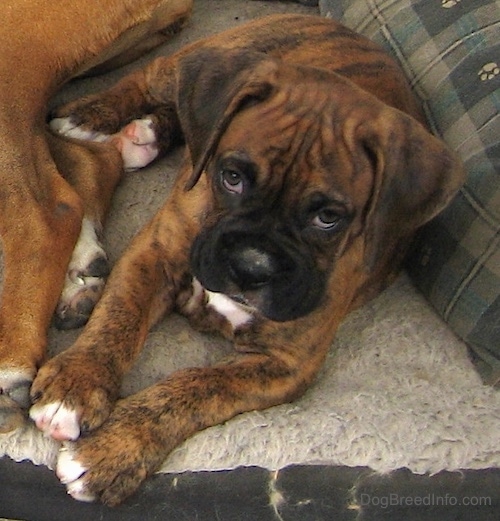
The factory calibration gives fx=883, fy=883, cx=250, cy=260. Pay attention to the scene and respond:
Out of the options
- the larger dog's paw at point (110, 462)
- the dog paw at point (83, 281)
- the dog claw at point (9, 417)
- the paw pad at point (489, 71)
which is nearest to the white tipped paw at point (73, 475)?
the larger dog's paw at point (110, 462)

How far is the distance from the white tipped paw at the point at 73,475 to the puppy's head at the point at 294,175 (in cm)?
45

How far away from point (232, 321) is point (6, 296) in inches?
20.7

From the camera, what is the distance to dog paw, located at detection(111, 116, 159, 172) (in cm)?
249

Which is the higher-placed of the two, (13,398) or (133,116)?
(133,116)

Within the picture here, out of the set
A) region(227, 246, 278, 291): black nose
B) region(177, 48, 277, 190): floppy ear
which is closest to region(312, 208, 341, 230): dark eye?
region(227, 246, 278, 291): black nose

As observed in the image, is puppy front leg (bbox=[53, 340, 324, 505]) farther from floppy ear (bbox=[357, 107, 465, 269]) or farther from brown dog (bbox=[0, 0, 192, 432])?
floppy ear (bbox=[357, 107, 465, 269])

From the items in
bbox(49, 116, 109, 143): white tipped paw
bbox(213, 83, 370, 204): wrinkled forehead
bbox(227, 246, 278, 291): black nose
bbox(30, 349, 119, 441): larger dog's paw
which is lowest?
bbox(30, 349, 119, 441): larger dog's paw

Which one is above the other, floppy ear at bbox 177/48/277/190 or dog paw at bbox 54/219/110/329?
floppy ear at bbox 177/48/277/190

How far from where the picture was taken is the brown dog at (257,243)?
1.78 metres

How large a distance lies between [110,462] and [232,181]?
622mm

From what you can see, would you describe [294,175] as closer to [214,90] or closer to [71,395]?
[214,90]

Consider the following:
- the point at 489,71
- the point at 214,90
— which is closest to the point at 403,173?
the point at 214,90

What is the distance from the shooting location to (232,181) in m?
1.82

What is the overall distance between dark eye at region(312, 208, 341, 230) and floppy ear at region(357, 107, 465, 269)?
0.07 meters
